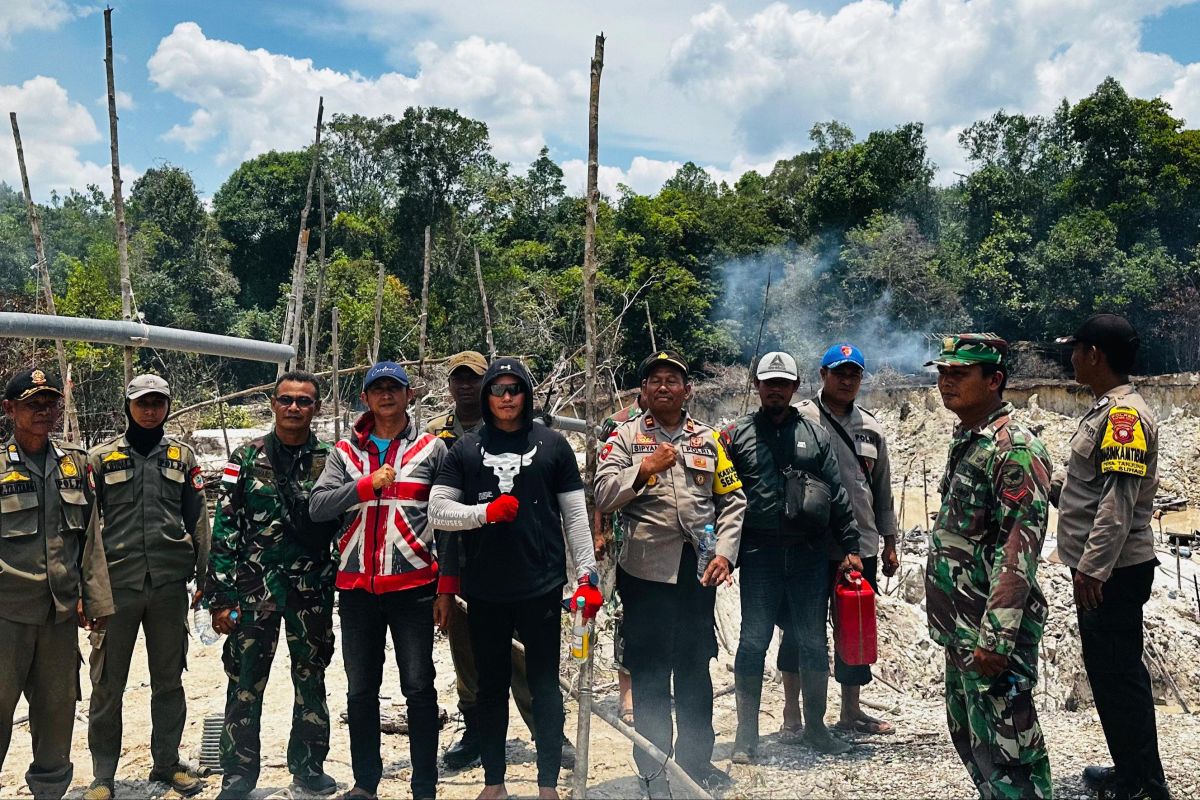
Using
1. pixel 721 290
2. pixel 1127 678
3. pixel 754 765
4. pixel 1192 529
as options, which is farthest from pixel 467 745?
pixel 721 290

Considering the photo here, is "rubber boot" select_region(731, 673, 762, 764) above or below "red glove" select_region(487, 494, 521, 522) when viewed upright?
below

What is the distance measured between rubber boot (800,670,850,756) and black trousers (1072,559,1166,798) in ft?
4.14

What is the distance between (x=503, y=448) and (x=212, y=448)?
49.2ft

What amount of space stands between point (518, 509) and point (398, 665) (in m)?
0.92

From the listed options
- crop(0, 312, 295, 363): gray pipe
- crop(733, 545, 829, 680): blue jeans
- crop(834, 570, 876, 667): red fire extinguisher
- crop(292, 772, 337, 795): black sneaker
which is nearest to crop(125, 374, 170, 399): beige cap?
crop(0, 312, 295, 363): gray pipe

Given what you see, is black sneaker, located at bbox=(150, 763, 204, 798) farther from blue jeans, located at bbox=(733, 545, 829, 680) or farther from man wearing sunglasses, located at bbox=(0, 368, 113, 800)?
blue jeans, located at bbox=(733, 545, 829, 680)

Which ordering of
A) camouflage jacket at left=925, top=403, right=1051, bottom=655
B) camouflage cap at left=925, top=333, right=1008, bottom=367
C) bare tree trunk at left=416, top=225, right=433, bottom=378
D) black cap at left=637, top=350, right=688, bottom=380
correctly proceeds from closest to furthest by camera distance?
camouflage jacket at left=925, top=403, right=1051, bottom=655
camouflage cap at left=925, top=333, right=1008, bottom=367
black cap at left=637, top=350, right=688, bottom=380
bare tree trunk at left=416, top=225, right=433, bottom=378

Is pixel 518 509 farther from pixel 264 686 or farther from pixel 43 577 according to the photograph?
pixel 43 577

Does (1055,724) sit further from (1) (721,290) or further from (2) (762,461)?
(1) (721,290)

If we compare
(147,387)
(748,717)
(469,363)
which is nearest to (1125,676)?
(748,717)

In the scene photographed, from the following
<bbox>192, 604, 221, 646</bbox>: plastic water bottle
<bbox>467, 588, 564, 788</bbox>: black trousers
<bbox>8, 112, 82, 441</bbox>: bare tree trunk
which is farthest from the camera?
<bbox>8, 112, 82, 441</bbox>: bare tree trunk

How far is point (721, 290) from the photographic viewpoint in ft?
91.9

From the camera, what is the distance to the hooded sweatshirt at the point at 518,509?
3.71m

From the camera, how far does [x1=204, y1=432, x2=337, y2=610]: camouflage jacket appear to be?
4.12 metres
